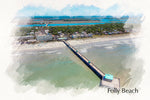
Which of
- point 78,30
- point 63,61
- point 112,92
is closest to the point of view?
point 112,92

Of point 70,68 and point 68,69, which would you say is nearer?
point 68,69

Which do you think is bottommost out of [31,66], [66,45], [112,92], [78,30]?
[112,92]

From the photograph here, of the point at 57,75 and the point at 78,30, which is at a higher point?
the point at 78,30

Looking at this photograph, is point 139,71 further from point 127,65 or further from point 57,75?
point 57,75

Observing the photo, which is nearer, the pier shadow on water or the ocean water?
the pier shadow on water

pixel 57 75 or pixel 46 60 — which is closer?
pixel 57 75

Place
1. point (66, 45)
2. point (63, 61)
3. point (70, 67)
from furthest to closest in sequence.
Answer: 1. point (66, 45)
2. point (63, 61)
3. point (70, 67)

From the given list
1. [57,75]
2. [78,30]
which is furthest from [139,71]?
[78,30]

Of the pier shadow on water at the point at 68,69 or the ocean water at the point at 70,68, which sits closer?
the pier shadow on water at the point at 68,69
